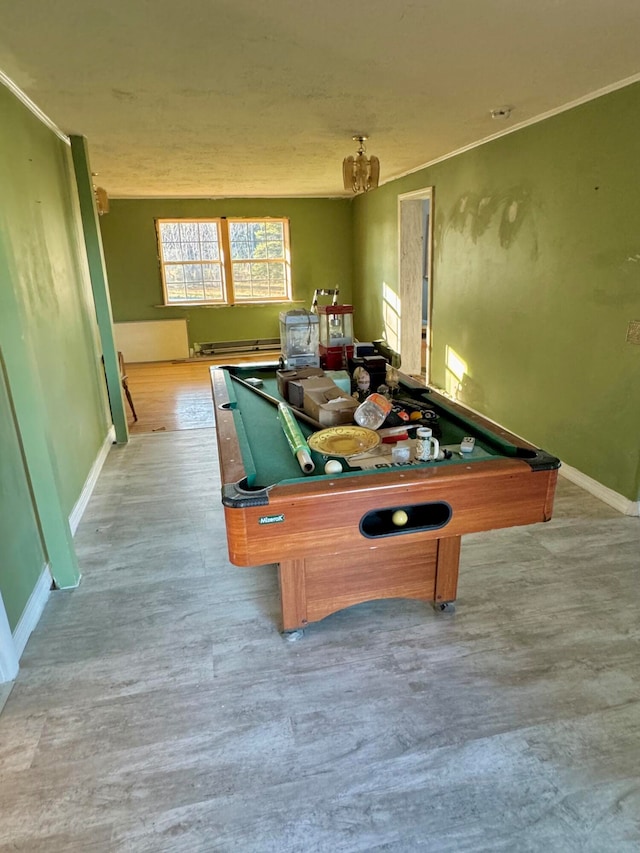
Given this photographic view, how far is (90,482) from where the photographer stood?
3375mm

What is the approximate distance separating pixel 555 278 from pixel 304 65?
2.05 m

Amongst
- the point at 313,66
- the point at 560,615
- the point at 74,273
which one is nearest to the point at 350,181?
the point at 313,66

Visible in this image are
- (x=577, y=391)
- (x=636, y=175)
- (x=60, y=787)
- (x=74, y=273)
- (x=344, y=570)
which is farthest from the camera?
(x=74, y=273)

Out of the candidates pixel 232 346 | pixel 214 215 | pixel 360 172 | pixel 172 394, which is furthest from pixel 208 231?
pixel 360 172

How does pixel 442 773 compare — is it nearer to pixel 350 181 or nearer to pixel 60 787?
pixel 60 787

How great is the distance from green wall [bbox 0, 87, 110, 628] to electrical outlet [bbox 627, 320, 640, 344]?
300 centimetres

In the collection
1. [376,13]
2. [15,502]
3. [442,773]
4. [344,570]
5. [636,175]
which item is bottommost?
[442,773]

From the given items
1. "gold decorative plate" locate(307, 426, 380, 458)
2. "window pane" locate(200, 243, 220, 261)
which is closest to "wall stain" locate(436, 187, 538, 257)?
"gold decorative plate" locate(307, 426, 380, 458)

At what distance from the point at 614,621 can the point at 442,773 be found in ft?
3.47

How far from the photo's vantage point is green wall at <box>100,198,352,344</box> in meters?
7.27

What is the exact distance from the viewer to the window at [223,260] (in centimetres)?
752

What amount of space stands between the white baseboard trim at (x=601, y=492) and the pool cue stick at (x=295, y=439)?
205cm

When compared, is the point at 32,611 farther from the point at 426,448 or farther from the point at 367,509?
the point at 426,448

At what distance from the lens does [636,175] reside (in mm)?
2670
